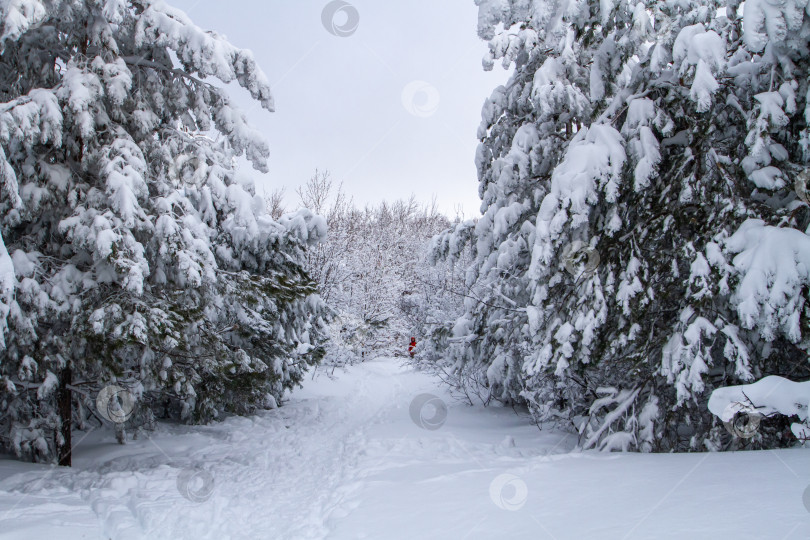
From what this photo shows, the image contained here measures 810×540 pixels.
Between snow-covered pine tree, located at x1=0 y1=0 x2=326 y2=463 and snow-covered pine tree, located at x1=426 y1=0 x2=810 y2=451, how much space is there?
4.23 metres

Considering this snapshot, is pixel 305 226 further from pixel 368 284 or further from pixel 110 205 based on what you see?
pixel 368 284

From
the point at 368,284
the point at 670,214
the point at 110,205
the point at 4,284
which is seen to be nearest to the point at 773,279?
the point at 670,214

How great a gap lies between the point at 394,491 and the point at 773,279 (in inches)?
175

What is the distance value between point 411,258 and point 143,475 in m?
30.3

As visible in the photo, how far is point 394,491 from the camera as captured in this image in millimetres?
5434

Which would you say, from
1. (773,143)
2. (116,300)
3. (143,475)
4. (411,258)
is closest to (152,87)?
(116,300)

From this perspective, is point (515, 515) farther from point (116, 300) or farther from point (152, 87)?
point (152, 87)

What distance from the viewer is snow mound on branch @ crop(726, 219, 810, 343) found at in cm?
442

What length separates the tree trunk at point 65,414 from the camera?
20.2 feet

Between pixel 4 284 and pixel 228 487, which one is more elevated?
pixel 4 284

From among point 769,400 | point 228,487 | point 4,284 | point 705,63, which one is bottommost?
point 228,487

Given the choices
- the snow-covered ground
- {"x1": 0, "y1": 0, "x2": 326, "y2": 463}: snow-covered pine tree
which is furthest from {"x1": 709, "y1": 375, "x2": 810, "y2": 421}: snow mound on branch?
{"x1": 0, "y1": 0, "x2": 326, "y2": 463}: snow-covered pine tree

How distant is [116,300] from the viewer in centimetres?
541

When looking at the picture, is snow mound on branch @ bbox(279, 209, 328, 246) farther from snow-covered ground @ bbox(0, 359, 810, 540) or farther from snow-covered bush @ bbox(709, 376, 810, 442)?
snow-covered bush @ bbox(709, 376, 810, 442)
